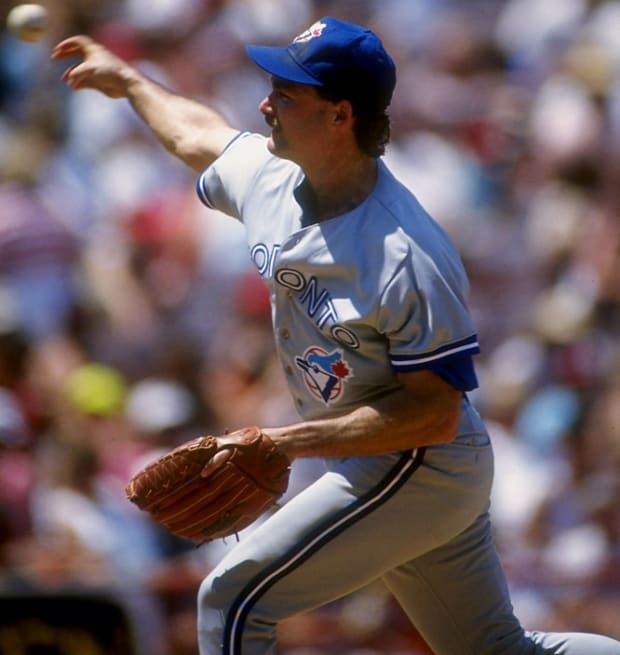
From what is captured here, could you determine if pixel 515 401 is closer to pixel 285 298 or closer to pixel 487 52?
pixel 487 52

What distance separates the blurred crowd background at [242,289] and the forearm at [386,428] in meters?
2.64

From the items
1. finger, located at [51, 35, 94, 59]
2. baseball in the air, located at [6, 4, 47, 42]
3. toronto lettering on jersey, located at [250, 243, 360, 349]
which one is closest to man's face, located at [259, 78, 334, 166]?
toronto lettering on jersey, located at [250, 243, 360, 349]

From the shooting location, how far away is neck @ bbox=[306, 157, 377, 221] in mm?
3891

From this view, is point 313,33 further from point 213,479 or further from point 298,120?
point 213,479

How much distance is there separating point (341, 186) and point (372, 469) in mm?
725

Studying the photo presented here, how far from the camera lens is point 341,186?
3.91 meters

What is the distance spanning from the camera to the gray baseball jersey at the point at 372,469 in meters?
3.75

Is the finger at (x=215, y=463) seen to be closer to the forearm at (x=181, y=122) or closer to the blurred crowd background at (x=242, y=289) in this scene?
the forearm at (x=181, y=122)

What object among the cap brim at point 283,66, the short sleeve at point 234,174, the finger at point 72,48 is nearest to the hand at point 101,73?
the finger at point 72,48

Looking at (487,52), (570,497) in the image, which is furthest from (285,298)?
(487,52)

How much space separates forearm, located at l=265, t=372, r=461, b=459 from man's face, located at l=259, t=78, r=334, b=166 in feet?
2.17

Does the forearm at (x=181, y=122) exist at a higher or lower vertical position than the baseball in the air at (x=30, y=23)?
lower

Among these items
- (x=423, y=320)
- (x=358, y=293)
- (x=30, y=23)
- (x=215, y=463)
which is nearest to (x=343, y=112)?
(x=358, y=293)

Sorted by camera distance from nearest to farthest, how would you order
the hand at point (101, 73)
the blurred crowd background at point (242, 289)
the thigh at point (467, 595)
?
the thigh at point (467, 595) < the hand at point (101, 73) < the blurred crowd background at point (242, 289)
